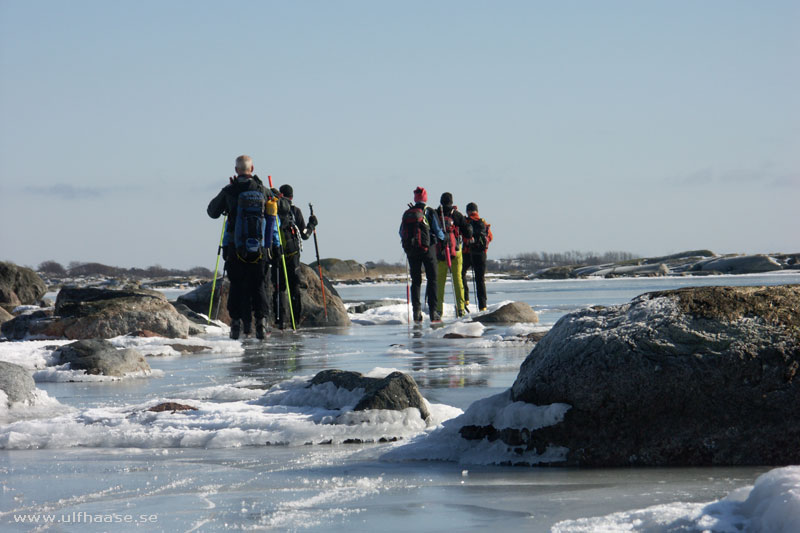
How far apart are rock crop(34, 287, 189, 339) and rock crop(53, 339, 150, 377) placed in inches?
198

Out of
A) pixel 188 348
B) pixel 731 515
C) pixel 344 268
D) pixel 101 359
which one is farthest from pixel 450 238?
pixel 344 268

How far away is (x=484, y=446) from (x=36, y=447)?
8.52 ft

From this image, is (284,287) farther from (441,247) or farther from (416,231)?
(441,247)

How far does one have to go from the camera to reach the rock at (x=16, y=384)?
21.9ft

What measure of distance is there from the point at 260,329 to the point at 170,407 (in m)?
7.65

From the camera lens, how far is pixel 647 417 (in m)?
4.38

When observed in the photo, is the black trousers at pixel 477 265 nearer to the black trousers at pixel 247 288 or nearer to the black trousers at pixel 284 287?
the black trousers at pixel 284 287

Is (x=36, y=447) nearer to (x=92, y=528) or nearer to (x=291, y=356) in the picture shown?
(x=92, y=528)

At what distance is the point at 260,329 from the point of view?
45.0ft

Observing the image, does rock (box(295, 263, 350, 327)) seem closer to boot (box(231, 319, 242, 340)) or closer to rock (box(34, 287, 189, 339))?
rock (box(34, 287, 189, 339))

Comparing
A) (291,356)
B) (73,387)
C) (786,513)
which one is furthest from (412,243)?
(786,513)

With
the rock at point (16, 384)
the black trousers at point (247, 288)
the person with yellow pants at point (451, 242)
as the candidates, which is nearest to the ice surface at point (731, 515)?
the rock at point (16, 384)

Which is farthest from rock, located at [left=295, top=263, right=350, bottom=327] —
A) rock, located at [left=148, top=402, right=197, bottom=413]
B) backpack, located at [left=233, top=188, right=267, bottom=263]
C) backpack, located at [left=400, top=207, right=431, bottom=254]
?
rock, located at [left=148, top=402, right=197, bottom=413]

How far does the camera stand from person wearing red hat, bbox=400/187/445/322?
1691 cm
